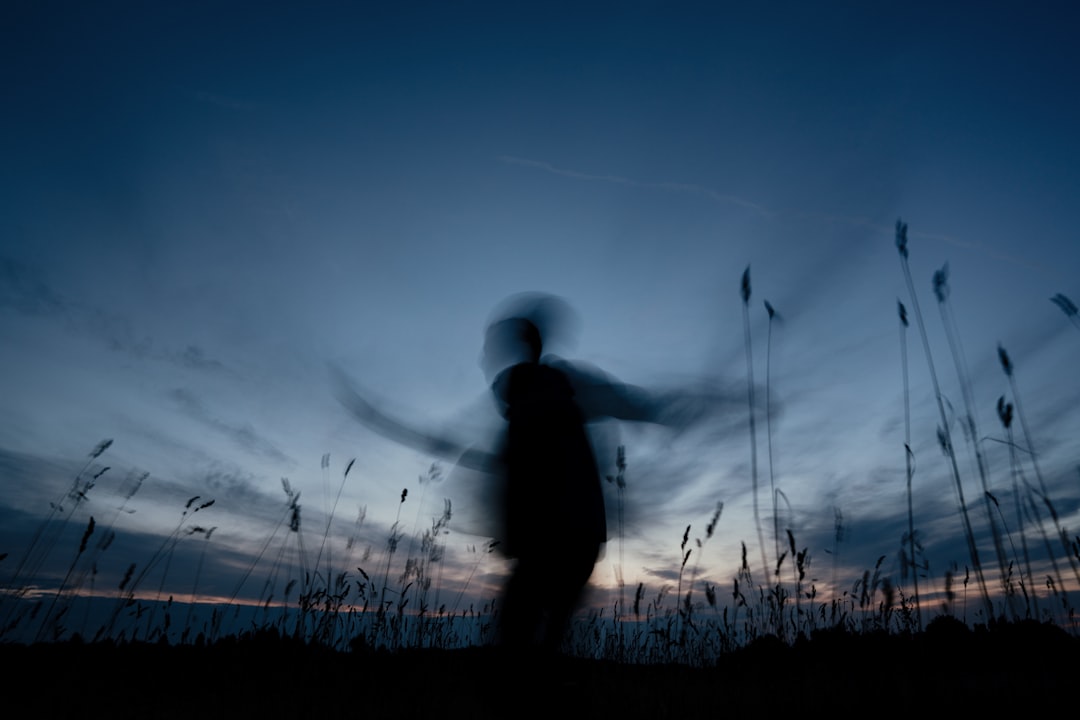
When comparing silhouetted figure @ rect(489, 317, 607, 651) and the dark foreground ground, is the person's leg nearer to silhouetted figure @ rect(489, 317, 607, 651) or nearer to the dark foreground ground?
silhouetted figure @ rect(489, 317, 607, 651)

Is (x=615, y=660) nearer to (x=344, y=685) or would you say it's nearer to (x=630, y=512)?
(x=630, y=512)

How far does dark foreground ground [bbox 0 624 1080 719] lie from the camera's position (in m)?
2.64

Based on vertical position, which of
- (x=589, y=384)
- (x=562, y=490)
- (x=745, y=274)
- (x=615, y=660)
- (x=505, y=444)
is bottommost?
(x=615, y=660)

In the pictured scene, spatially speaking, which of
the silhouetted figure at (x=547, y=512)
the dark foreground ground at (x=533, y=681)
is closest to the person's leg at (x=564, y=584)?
the silhouetted figure at (x=547, y=512)

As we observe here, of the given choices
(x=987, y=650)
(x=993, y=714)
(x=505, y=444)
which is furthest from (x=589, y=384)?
(x=987, y=650)

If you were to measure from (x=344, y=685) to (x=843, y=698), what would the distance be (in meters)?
3.10

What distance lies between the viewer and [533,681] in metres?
2.62

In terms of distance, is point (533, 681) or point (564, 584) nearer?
point (533, 681)

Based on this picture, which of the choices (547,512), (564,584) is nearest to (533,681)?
(564,584)

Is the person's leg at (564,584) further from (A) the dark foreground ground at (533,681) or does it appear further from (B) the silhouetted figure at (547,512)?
(A) the dark foreground ground at (533,681)

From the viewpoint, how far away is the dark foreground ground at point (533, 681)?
2.64 meters

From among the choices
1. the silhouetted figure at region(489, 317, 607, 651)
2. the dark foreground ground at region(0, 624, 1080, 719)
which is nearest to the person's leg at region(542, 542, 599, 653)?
the silhouetted figure at region(489, 317, 607, 651)

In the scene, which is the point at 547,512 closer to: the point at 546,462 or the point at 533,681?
the point at 546,462

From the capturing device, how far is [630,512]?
4.10m
